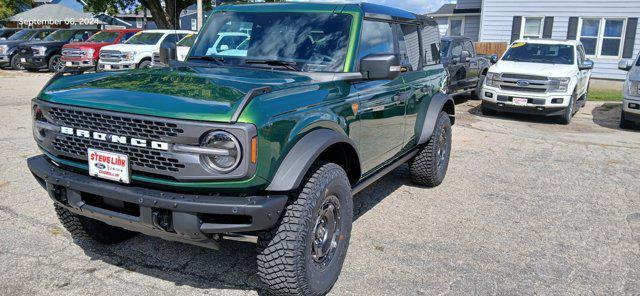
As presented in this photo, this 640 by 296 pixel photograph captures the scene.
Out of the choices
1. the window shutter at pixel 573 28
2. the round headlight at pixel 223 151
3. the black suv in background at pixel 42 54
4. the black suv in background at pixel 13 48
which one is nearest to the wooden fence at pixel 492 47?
the window shutter at pixel 573 28

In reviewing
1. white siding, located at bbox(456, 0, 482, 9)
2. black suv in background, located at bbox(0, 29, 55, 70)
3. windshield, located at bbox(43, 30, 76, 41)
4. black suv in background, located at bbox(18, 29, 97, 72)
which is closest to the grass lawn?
white siding, located at bbox(456, 0, 482, 9)

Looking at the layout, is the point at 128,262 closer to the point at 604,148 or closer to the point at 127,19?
the point at 604,148

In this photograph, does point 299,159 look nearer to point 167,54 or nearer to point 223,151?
point 223,151

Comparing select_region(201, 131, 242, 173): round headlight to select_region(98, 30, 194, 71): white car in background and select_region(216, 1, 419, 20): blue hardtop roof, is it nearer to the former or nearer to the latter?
select_region(216, 1, 419, 20): blue hardtop roof

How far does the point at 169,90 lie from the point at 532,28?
18.5 m

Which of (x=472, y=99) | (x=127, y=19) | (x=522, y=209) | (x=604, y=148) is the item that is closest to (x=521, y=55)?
(x=472, y=99)

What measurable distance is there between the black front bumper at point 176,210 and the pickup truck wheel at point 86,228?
2.54ft

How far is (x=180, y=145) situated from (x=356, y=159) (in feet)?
4.52

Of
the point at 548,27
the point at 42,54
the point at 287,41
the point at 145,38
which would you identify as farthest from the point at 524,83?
the point at 42,54

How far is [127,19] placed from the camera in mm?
57531

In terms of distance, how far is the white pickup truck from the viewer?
35.2ft

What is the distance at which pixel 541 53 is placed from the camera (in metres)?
12.0

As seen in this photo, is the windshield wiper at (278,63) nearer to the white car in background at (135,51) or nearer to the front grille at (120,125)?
the front grille at (120,125)

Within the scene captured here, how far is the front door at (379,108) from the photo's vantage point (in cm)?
395
